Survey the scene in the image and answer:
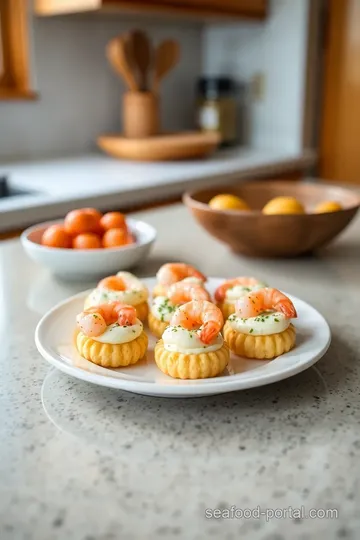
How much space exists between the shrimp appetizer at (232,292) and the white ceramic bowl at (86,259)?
0.29 metres

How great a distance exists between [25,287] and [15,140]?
5.27 feet

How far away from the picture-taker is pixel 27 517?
50 centimetres

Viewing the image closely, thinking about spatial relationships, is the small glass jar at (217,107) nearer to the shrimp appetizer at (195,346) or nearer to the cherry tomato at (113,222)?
the cherry tomato at (113,222)

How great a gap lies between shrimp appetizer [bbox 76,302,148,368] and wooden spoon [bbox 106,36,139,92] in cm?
202

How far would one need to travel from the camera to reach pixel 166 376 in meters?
0.68

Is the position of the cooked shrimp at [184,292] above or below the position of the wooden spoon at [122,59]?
below

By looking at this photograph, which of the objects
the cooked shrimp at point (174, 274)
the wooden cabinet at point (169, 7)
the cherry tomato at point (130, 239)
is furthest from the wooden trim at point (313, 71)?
the cooked shrimp at point (174, 274)

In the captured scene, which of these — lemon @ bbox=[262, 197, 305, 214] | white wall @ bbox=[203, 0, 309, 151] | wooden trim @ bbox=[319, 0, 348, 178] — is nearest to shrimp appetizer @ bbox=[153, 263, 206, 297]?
lemon @ bbox=[262, 197, 305, 214]

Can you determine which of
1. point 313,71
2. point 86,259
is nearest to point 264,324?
point 86,259

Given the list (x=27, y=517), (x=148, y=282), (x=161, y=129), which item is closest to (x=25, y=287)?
(x=148, y=282)

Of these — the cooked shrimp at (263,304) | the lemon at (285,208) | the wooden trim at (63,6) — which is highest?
the wooden trim at (63,6)

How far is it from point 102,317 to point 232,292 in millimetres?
196

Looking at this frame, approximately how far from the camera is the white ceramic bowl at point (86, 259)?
105 centimetres

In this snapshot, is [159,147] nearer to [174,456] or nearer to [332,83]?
[332,83]
